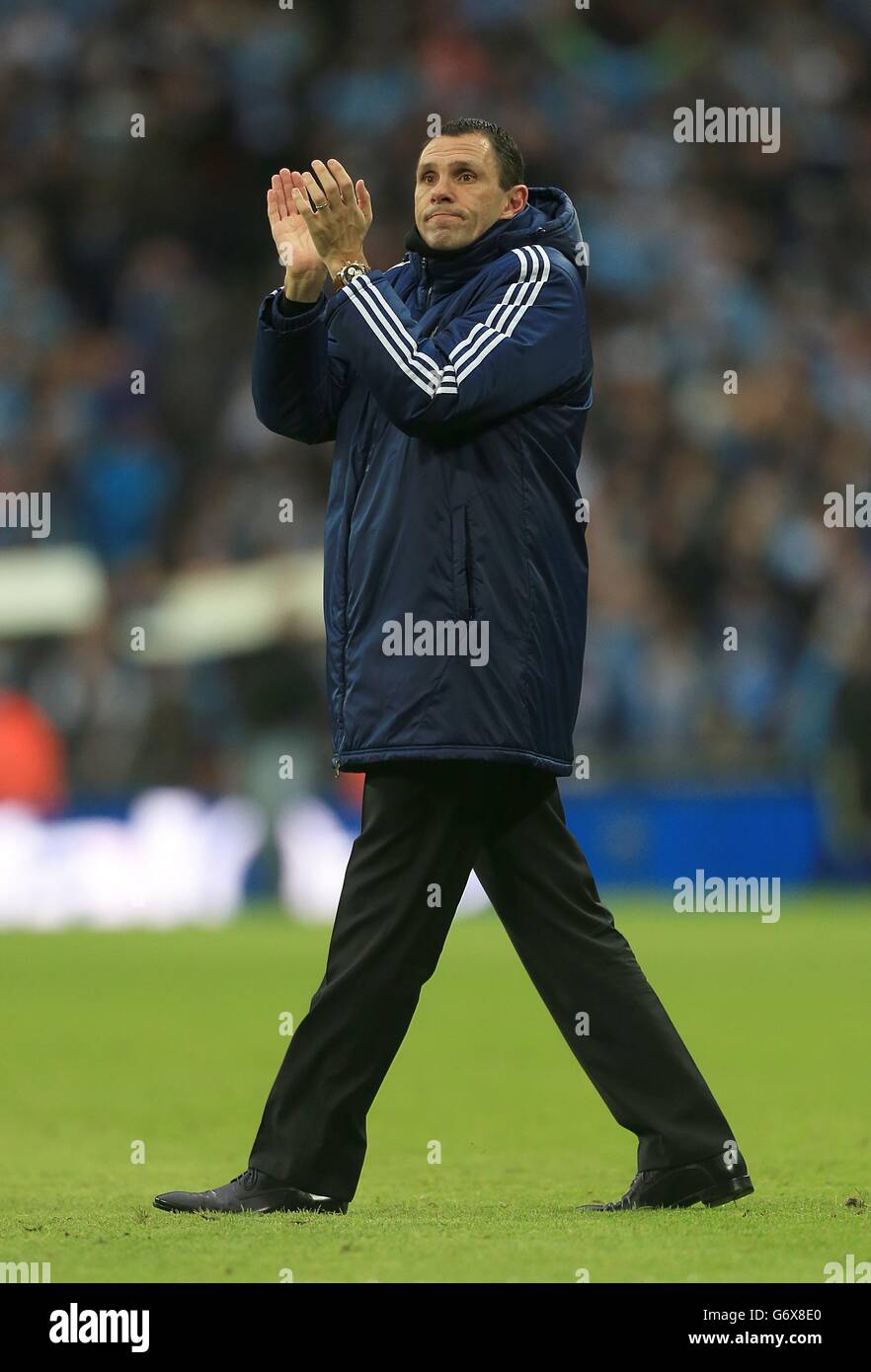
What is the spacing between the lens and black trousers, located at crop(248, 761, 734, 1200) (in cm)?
531

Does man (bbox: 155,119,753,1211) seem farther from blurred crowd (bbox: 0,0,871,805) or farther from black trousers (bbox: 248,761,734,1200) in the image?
blurred crowd (bbox: 0,0,871,805)

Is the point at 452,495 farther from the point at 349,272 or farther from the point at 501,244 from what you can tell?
the point at 501,244

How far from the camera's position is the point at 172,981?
1120cm

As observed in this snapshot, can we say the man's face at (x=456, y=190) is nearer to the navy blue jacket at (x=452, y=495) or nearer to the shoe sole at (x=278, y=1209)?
the navy blue jacket at (x=452, y=495)

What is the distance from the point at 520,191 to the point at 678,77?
16211mm

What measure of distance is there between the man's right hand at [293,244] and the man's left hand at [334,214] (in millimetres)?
39

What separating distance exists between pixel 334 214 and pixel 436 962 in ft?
5.78

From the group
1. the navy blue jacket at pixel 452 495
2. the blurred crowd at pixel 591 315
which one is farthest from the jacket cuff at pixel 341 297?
the blurred crowd at pixel 591 315

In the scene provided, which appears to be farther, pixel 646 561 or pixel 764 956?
pixel 646 561

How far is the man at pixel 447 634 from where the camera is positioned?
5.26 m

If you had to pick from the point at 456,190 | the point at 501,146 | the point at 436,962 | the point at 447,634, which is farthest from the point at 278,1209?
the point at 501,146

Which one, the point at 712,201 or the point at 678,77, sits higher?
the point at 678,77
